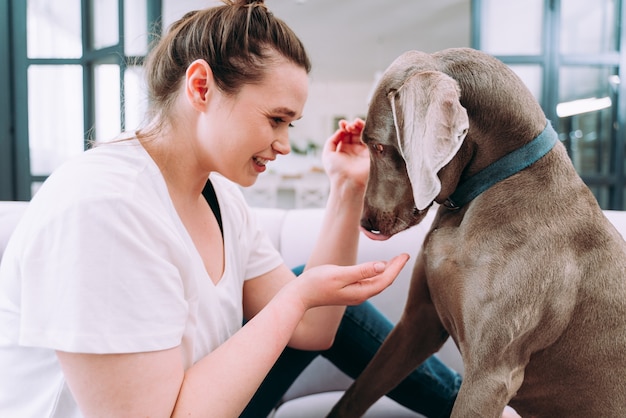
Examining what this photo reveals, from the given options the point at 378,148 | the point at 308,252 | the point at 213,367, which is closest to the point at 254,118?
the point at 378,148

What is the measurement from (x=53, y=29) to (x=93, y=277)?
3.01 m

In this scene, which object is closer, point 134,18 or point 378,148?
point 378,148

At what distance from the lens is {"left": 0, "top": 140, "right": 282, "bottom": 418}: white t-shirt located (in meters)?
0.82

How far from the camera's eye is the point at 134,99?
140 cm

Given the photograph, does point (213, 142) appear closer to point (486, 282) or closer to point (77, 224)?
point (77, 224)

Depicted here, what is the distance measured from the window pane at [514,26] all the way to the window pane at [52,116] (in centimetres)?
267

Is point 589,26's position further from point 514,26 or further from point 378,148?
point 378,148

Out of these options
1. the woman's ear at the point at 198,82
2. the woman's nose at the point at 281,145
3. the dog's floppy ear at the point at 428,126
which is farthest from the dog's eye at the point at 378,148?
the woman's ear at the point at 198,82

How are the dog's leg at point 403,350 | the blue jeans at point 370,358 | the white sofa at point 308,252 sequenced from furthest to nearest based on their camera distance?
the white sofa at point 308,252 → the blue jeans at point 370,358 → the dog's leg at point 403,350

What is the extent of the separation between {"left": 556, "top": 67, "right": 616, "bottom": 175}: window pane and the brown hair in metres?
2.91

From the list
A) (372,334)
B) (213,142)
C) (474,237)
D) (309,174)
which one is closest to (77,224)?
(213,142)

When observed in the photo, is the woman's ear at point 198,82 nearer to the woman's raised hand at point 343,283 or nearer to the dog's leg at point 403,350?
the woman's raised hand at point 343,283

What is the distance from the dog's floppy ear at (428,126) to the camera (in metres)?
0.82

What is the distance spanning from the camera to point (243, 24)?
1.07 meters
